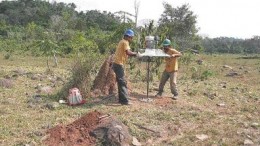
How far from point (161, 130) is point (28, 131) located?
2407 millimetres

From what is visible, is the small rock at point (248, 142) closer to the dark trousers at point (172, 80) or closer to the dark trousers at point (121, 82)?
the dark trousers at point (121, 82)

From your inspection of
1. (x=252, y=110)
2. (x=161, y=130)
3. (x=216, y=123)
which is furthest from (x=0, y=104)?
(x=252, y=110)

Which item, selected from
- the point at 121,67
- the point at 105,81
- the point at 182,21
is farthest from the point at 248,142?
the point at 182,21

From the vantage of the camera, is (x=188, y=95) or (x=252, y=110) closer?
(x=252, y=110)

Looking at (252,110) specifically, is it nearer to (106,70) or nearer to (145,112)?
(145,112)

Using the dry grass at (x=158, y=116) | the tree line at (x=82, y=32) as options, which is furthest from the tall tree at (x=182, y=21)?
the dry grass at (x=158, y=116)

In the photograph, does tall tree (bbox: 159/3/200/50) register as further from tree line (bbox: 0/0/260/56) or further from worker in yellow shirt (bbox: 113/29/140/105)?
worker in yellow shirt (bbox: 113/29/140/105)

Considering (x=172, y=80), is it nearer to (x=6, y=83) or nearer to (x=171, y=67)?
(x=171, y=67)

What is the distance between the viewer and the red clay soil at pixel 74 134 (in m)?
7.02

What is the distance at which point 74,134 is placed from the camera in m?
7.16

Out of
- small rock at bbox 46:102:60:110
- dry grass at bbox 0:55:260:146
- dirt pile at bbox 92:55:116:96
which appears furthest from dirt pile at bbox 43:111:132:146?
dirt pile at bbox 92:55:116:96

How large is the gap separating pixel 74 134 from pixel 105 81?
3.01m

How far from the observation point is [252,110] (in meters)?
9.82

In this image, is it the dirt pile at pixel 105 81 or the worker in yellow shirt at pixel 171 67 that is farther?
the worker in yellow shirt at pixel 171 67
